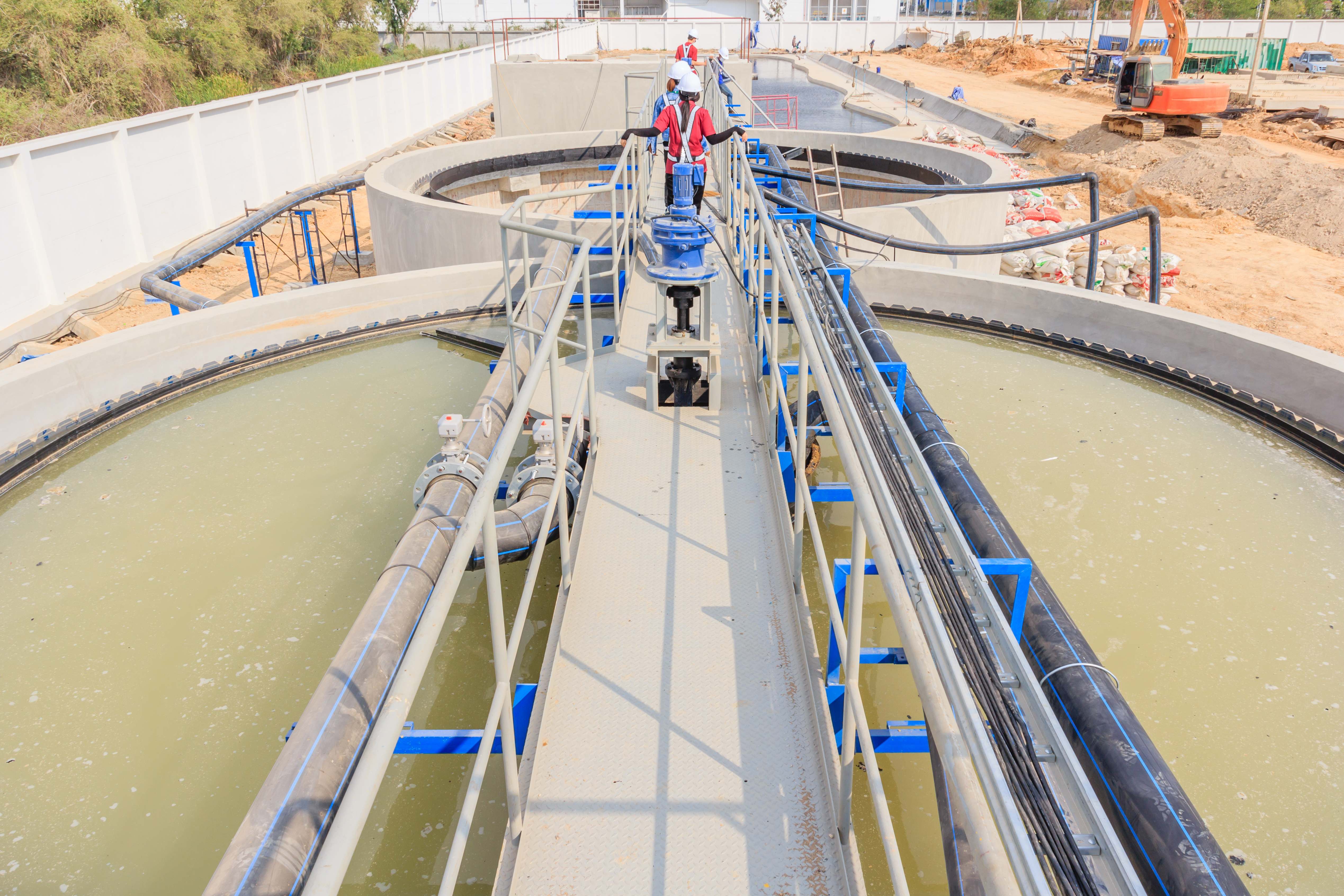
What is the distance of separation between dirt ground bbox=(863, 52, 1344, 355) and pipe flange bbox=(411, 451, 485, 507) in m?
11.9

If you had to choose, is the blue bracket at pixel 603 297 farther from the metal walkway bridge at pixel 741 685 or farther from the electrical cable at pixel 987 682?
the electrical cable at pixel 987 682

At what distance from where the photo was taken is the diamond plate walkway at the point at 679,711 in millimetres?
2457

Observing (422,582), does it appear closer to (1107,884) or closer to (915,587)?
(915,587)

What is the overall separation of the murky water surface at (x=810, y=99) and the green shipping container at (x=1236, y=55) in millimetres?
13733

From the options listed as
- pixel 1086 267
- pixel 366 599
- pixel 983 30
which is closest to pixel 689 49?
pixel 1086 267

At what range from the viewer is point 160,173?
14.0 m

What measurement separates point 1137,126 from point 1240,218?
551 cm

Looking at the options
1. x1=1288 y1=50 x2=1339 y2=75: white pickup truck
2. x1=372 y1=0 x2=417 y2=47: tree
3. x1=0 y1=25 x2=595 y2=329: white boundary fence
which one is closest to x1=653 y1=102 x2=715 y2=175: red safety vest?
x1=0 y1=25 x2=595 y2=329: white boundary fence

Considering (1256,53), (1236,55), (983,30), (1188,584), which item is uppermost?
(983,30)

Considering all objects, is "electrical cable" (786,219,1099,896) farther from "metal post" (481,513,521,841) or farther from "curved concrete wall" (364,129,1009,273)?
"curved concrete wall" (364,129,1009,273)

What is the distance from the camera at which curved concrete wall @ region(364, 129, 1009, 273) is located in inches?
395

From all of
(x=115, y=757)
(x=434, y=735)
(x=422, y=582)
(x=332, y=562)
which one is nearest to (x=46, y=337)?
(x=332, y=562)

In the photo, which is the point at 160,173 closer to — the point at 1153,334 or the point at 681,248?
the point at 681,248

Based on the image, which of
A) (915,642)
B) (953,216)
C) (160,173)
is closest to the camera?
(915,642)
